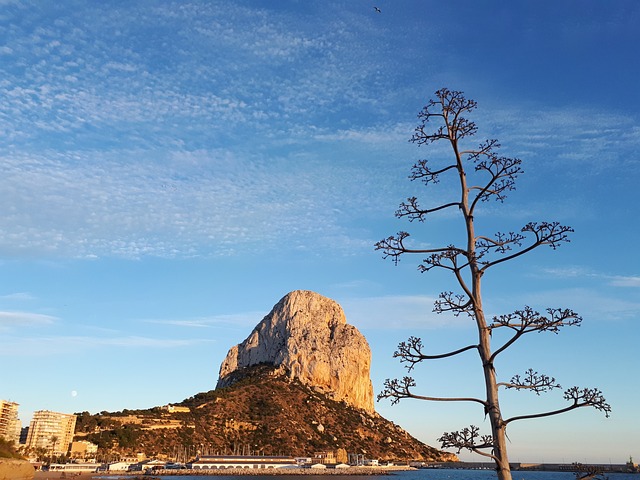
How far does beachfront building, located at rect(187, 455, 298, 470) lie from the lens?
12131 cm

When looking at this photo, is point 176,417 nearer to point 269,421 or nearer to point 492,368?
point 269,421

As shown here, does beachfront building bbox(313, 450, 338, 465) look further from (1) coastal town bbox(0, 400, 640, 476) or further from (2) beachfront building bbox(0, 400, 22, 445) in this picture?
(2) beachfront building bbox(0, 400, 22, 445)

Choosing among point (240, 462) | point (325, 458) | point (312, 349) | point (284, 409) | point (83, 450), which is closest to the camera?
point (240, 462)

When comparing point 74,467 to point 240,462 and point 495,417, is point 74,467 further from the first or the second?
point 495,417

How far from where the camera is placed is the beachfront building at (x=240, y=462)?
12131 centimetres

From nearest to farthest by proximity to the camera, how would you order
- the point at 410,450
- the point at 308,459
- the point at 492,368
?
the point at 492,368, the point at 308,459, the point at 410,450

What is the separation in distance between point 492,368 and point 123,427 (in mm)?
145354

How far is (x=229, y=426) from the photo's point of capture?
14125 centimetres

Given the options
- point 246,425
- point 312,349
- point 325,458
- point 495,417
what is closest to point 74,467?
point 246,425

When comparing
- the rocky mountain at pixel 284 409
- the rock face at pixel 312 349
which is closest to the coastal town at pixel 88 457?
the rocky mountain at pixel 284 409

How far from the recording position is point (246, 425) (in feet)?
462

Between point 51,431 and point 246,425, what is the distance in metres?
47.9

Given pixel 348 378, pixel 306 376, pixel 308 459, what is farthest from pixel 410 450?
pixel 308 459

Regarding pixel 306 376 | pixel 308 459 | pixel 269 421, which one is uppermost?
pixel 306 376
